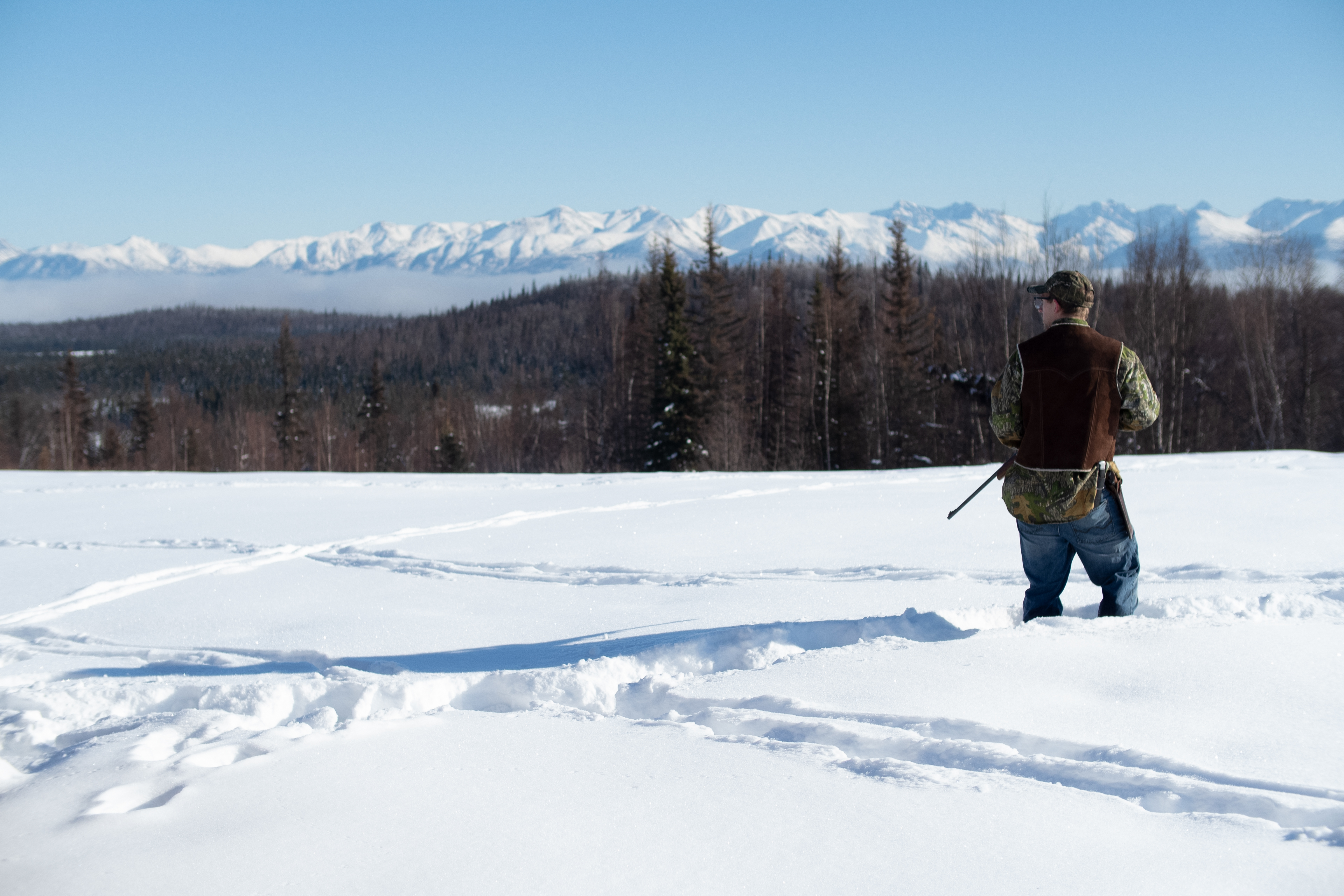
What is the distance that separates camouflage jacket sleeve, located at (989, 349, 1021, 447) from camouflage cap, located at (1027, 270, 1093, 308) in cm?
30

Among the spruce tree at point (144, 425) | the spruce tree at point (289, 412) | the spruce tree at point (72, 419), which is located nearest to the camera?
the spruce tree at point (289, 412)

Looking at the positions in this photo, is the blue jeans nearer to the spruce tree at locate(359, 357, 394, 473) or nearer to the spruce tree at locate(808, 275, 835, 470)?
the spruce tree at locate(808, 275, 835, 470)

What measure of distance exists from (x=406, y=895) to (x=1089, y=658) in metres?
2.72

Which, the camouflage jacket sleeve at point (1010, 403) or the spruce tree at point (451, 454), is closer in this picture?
the camouflage jacket sleeve at point (1010, 403)

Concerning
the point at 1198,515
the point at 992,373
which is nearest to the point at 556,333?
the point at 992,373

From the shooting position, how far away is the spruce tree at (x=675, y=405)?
3178cm

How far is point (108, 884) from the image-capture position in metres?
2.02

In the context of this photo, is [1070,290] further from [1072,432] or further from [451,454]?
[451,454]

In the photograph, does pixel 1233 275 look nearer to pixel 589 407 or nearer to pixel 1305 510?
Answer: pixel 589 407

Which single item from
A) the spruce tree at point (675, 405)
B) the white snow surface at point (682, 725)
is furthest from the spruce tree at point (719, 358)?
the white snow surface at point (682, 725)

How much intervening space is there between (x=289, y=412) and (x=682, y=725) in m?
62.5

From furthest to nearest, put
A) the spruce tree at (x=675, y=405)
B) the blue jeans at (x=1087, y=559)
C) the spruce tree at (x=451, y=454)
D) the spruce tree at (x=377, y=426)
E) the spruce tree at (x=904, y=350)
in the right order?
the spruce tree at (x=377, y=426) → the spruce tree at (x=451, y=454) → the spruce tree at (x=904, y=350) → the spruce tree at (x=675, y=405) → the blue jeans at (x=1087, y=559)

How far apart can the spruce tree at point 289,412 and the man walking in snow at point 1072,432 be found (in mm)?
60091

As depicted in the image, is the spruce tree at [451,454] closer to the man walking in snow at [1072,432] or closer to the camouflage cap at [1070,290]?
the man walking in snow at [1072,432]
